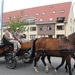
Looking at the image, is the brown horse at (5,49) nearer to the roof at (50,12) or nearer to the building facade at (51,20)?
the building facade at (51,20)

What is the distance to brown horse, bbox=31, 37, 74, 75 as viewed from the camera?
617 centimetres

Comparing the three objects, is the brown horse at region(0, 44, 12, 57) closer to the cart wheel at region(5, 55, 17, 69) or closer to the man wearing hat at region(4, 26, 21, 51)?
the man wearing hat at region(4, 26, 21, 51)

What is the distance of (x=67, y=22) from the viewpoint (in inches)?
1612

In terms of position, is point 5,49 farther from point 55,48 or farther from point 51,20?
point 51,20

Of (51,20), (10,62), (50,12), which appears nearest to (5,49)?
(10,62)

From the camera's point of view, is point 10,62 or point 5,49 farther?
point 5,49

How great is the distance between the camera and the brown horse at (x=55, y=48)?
20.2 feet

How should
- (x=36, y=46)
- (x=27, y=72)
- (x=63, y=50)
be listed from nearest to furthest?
(x=63, y=50), (x=27, y=72), (x=36, y=46)

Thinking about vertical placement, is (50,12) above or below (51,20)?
above

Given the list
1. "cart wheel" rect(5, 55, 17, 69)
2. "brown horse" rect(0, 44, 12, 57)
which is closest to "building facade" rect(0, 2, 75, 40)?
"brown horse" rect(0, 44, 12, 57)

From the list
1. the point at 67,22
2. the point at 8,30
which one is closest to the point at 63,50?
the point at 8,30

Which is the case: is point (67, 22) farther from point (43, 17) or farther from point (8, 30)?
Answer: point (8, 30)

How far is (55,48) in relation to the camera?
6430mm

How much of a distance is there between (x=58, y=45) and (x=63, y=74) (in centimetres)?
112
